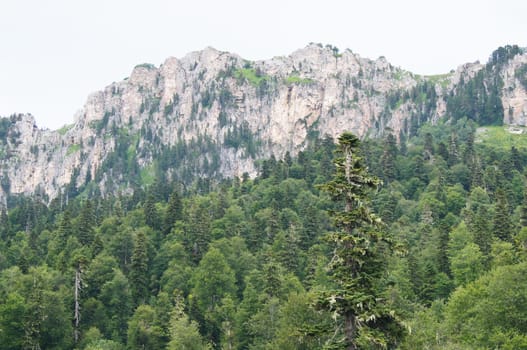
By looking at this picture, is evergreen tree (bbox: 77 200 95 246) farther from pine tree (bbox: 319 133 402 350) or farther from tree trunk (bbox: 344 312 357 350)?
tree trunk (bbox: 344 312 357 350)

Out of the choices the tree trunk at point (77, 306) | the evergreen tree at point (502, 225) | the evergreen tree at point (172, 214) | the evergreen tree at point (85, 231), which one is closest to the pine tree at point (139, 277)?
the tree trunk at point (77, 306)

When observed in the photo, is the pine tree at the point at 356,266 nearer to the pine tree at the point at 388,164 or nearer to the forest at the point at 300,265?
the forest at the point at 300,265

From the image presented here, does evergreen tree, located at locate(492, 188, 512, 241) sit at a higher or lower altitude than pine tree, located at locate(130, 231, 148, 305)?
higher

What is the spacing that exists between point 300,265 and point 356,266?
8059 cm

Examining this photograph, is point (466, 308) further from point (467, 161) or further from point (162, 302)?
point (467, 161)

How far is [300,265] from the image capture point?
10181 centimetres

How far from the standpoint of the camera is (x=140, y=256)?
10088 cm

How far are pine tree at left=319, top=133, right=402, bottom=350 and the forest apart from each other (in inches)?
2.4

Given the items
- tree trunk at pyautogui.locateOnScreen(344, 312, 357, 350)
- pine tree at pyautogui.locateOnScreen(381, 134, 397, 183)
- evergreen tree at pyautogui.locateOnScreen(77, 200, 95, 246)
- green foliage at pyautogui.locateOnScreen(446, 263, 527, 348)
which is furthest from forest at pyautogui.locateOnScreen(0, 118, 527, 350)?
pine tree at pyautogui.locateOnScreen(381, 134, 397, 183)

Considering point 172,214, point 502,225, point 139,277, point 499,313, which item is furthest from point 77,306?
point 502,225

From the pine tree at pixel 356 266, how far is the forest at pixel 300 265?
2.4 inches

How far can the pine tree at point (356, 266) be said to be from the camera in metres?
21.3

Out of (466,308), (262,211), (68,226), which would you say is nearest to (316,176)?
(262,211)

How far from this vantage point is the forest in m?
22.8
